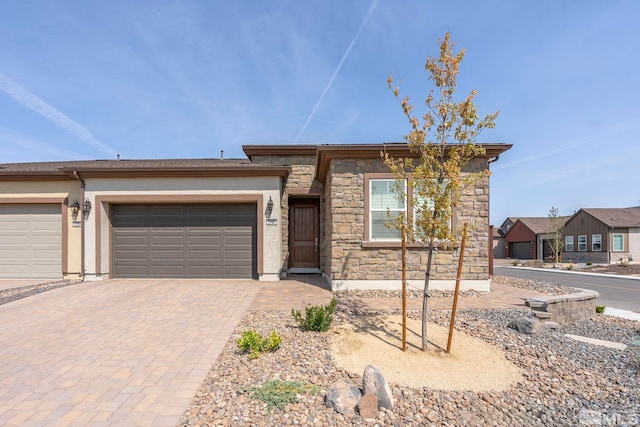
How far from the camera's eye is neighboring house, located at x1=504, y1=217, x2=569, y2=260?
2958 cm

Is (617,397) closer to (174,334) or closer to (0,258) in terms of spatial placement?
(174,334)

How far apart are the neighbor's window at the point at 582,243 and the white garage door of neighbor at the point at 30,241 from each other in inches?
1448

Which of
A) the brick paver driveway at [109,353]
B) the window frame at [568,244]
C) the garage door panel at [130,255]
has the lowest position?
the window frame at [568,244]

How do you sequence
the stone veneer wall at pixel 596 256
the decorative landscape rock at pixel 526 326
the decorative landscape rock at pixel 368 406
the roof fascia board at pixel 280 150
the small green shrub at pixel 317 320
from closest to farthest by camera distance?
the decorative landscape rock at pixel 368 406
the small green shrub at pixel 317 320
the decorative landscape rock at pixel 526 326
the roof fascia board at pixel 280 150
the stone veneer wall at pixel 596 256

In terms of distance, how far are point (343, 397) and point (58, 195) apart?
36.0ft

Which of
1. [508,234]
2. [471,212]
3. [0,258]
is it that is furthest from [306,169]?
[508,234]

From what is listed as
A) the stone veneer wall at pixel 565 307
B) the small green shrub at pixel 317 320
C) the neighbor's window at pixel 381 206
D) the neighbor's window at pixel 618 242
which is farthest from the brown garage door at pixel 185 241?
the neighbor's window at pixel 618 242

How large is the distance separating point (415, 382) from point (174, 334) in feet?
12.3

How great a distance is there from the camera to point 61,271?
9289mm

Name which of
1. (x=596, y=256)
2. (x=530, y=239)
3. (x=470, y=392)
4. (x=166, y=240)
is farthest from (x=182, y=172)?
(x=530, y=239)

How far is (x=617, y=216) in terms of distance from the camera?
84.6 ft

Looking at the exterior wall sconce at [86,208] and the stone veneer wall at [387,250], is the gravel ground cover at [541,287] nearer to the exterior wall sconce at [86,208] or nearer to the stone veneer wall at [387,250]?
the stone veneer wall at [387,250]

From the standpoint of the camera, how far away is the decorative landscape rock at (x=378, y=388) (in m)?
2.90

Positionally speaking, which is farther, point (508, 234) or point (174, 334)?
point (508, 234)
